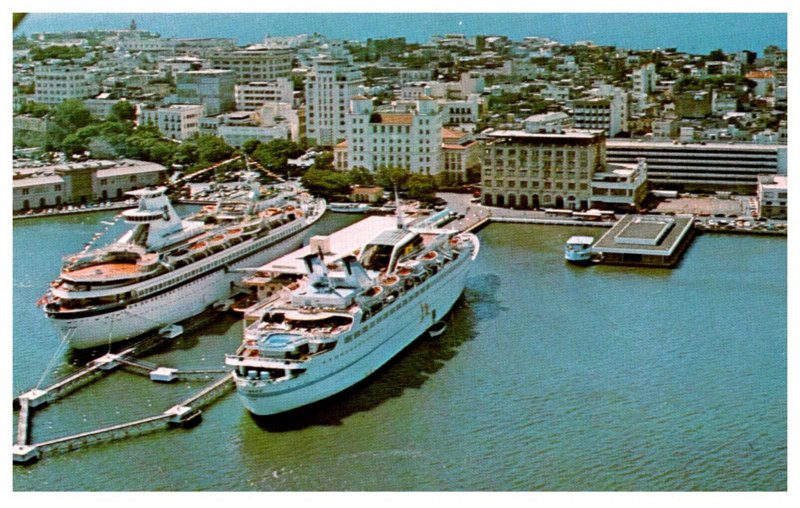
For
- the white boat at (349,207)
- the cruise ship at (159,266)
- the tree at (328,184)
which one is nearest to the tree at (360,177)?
the tree at (328,184)

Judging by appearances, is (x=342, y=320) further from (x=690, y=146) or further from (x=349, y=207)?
(x=690, y=146)

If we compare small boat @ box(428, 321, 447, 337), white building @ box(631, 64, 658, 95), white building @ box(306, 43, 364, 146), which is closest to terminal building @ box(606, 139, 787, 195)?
white building @ box(306, 43, 364, 146)

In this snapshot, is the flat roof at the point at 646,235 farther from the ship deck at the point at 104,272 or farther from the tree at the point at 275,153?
the tree at the point at 275,153

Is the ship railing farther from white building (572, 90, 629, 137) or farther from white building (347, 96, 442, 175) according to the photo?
white building (572, 90, 629, 137)

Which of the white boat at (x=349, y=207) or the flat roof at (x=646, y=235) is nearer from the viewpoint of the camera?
the flat roof at (x=646, y=235)

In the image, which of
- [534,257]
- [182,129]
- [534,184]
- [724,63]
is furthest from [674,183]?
[182,129]

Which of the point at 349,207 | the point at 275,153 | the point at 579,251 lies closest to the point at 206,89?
the point at 275,153

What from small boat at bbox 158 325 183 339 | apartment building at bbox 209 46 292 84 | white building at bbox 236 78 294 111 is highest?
apartment building at bbox 209 46 292 84
